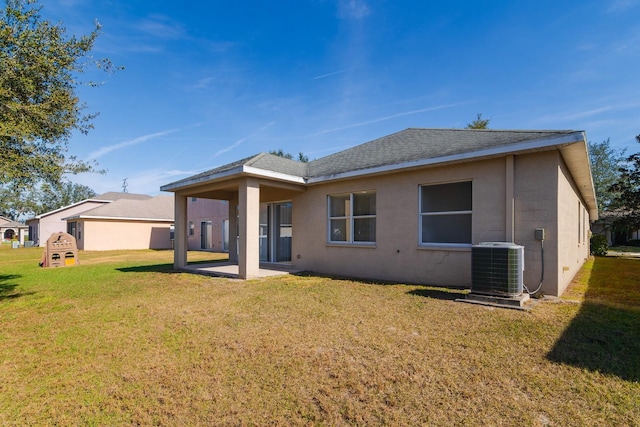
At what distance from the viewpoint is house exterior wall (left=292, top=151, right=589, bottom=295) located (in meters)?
6.30

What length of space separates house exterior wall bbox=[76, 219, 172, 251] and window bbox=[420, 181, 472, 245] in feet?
81.6

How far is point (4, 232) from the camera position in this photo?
4975 centimetres

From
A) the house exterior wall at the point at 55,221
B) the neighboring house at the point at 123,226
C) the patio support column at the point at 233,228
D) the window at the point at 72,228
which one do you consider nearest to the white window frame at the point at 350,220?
the patio support column at the point at 233,228

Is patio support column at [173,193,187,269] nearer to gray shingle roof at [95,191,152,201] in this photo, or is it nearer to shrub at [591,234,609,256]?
shrub at [591,234,609,256]

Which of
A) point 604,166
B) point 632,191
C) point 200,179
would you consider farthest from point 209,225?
point 604,166

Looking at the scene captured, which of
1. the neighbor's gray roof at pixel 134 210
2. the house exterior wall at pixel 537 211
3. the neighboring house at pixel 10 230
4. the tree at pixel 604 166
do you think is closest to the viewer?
the house exterior wall at pixel 537 211

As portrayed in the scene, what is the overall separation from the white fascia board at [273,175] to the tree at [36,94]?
3894 millimetres

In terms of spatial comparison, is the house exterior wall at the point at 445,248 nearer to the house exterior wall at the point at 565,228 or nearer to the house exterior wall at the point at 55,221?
the house exterior wall at the point at 565,228

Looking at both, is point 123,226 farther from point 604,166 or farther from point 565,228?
point 604,166

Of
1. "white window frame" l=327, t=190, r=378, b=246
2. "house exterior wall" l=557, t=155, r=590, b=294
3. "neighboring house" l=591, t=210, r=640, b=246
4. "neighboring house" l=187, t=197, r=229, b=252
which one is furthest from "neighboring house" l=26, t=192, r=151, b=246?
"neighboring house" l=591, t=210, r=640, b=246

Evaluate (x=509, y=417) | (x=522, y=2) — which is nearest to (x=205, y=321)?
(x=509, y=417)

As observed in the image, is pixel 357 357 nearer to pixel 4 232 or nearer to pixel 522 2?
pixel 522 2

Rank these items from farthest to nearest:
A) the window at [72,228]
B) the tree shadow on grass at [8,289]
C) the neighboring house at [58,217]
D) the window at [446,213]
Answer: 1. the neighboring house at [58,217]
2. the window at [72,228]
3. the window at [446,213]
4. the tree shadow on grass at [8,289]

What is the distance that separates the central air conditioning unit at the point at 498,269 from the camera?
5.64 m
